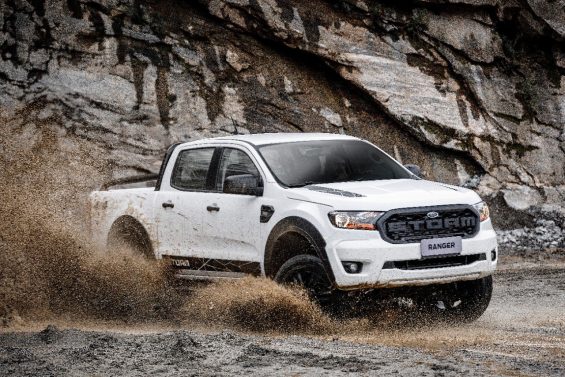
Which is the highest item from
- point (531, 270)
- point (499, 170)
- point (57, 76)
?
point (57, 76)

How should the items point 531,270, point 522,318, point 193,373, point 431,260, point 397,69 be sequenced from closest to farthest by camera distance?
1. point 193,373
2. point 431,260
3. point 522,318
4. point 531,270
5. point 397,69

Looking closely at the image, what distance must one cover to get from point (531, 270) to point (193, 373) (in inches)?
348

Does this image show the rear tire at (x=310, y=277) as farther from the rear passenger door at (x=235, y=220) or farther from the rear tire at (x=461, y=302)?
the rear tire at (x=461, y=302)

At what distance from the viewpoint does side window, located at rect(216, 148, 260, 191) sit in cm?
980

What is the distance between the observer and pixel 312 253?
876 cm

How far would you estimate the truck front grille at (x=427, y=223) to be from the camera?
8.53 m

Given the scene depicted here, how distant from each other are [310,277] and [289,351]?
5.21ft

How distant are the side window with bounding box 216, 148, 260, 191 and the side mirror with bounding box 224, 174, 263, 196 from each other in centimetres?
26

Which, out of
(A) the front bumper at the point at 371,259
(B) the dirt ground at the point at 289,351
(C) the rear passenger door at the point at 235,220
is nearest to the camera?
(B) the dirt ground at the point at 289,351

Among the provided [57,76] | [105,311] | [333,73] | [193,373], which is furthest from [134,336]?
[333,73]

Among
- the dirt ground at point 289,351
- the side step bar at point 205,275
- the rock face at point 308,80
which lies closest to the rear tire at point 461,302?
the dirt ground at point 289,351

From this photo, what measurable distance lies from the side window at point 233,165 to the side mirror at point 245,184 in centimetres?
26

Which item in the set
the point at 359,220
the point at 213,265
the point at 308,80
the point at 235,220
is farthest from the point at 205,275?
the point at 308,80

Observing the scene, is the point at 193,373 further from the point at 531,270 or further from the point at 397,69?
the point at 397,69
